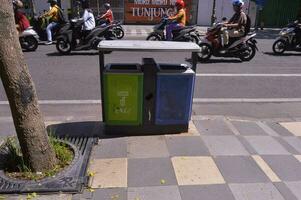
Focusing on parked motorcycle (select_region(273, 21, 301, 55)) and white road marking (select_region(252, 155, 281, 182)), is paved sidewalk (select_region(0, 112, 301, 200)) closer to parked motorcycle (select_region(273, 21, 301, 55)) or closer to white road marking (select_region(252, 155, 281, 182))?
white road marking (select_region(252, 155, 281, 182))

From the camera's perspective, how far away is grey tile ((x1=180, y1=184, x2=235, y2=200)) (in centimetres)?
343

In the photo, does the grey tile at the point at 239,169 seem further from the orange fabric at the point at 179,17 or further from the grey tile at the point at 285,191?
the orange fabric at the point at 179,17

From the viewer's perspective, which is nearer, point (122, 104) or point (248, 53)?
point (122, 104)

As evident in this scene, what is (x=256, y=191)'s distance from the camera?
3529 mm

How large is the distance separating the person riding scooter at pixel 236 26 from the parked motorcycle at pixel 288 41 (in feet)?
7.54

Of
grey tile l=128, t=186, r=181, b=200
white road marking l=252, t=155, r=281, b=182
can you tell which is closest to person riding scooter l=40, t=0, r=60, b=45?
white road marking l=252, t=155, r=281, b=182

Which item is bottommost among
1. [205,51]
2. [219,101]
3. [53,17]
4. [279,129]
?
[219,101]

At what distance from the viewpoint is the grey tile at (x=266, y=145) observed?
439cm

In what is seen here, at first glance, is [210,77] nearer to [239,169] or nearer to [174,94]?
[174,94]

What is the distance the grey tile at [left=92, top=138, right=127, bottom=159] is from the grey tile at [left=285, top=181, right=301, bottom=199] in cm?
182

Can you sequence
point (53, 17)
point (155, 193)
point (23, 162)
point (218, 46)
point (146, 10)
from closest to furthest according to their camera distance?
point (155, 193) → point (23, 162) → point (218, 46) → point (53, 17) → point (146, 10)

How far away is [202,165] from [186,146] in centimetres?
52

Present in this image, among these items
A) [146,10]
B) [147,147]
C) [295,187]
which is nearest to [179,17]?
[147,147]

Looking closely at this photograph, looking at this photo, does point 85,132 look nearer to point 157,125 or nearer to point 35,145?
point 157,125
